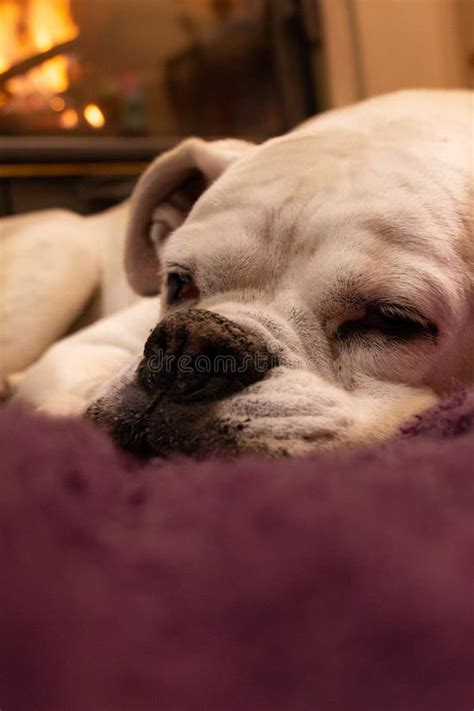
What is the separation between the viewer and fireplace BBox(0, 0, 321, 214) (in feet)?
10.2

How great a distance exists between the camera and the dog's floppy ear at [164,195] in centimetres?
128

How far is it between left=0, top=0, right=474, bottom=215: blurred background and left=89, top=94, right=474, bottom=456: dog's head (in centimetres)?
227

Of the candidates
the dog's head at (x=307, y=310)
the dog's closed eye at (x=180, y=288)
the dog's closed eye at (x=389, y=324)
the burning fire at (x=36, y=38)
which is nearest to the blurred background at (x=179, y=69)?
the burning fire at (x=36, y=38)

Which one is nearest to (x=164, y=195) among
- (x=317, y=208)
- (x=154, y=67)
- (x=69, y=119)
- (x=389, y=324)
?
(x=317, y=208)

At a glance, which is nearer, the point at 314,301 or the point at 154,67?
the point at 314,301

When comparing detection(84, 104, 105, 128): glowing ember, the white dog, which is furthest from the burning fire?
the white dog

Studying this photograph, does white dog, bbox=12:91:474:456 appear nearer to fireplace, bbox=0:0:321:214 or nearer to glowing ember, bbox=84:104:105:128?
fireplace, bbox=0:0:321:214

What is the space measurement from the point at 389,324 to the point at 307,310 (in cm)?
10

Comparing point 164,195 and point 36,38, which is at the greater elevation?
point 36,38

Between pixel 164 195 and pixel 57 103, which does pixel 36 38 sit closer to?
pixel 57 103

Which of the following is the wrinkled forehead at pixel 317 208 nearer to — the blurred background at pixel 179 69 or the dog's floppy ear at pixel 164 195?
the dog's floppy ear at pixel 164 195

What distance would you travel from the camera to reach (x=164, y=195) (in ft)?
4.54

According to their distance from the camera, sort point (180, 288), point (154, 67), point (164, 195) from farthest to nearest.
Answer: point (154, 67) < point (164, 195) < point (180, 288)

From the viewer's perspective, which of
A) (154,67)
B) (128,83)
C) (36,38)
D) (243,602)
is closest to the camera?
(243,602)
